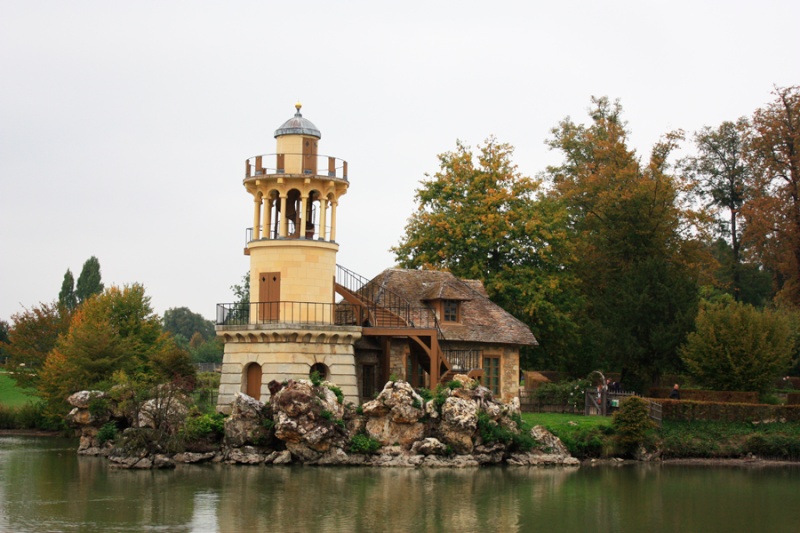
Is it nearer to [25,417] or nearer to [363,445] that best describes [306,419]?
[363,445]

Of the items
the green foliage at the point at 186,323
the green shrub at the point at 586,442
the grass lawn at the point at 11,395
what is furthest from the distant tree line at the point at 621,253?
the green foliage at the point at 186,323

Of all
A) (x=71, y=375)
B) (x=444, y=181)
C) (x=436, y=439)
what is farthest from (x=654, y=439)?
(x=71, y=375)

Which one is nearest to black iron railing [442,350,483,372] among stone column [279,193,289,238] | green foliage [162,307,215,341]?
stone column [279,193,289,238]

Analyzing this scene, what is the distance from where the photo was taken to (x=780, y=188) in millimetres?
65250

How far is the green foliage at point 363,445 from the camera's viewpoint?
41844 millimetres

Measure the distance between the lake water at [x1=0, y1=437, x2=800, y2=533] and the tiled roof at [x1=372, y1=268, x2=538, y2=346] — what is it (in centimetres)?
961

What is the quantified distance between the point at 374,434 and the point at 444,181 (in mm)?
21335

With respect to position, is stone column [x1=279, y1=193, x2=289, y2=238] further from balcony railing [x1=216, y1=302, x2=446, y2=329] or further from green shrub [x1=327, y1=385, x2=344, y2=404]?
green shrub [x1=327, y1=385, x2=344, y2=404]

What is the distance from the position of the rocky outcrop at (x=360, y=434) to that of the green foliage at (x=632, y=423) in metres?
2.58

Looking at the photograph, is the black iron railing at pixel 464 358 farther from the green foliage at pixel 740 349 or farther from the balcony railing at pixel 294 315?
the green foliage at pixel 740 349

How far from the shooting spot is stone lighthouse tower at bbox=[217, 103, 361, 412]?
45750mm

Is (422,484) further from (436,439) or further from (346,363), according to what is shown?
(346,363)

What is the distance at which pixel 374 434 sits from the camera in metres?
42.4

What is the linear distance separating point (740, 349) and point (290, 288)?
19110 millimetres
